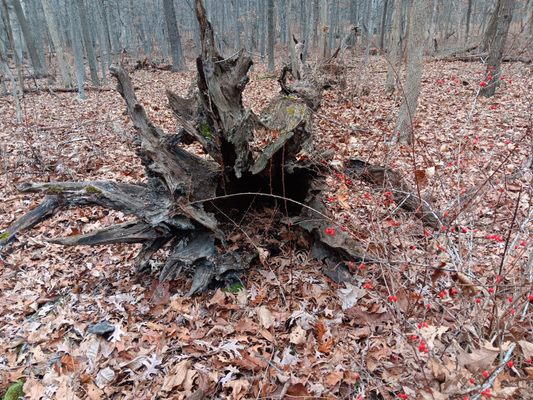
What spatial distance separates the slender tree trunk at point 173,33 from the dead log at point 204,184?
56.2 feet

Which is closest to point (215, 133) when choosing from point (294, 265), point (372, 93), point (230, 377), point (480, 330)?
point (294, 265)

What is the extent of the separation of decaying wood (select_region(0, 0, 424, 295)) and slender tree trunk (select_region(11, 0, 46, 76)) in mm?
17700

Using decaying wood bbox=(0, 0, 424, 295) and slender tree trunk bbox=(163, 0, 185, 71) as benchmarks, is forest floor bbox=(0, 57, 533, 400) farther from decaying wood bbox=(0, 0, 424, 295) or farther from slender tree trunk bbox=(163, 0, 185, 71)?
slender tree trunk bbox=(163, 0, 185, 71)

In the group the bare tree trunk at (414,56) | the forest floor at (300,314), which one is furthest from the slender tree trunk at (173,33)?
the forest floor at (300,314)

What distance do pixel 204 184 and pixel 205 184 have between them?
11 mm

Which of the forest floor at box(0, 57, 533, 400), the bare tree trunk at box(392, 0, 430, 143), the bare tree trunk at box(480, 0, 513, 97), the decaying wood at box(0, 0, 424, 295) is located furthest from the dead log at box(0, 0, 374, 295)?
the bare tree trunk at box(480, 0, 513, 97)

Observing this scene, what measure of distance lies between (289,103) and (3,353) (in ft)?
13.1

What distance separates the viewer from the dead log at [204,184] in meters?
3.43

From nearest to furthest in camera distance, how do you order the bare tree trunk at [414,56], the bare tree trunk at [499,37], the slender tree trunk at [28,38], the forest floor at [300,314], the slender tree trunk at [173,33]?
Result: the forest floor at [300,314]
the bare tree trunk at [414,56]
the bare tree trunk at [499,37]
the slender tree trunk at [28,38]
the slender tree trunk at [173,33]

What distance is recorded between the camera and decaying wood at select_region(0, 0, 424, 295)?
3428 mm

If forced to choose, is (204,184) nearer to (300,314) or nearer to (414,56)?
(300,314)

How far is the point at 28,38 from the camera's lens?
17.2 metres

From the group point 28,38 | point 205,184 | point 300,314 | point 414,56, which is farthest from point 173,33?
point 300,314

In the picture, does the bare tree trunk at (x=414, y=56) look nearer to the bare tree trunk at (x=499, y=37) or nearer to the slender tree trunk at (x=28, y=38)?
the bare tree trunk at (x=499, y=37)
